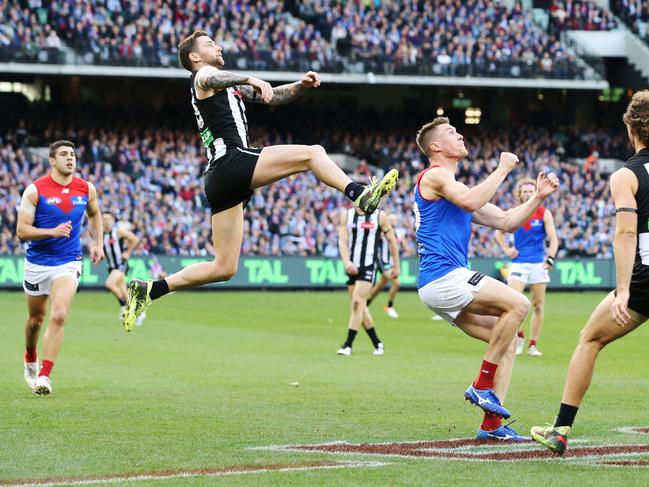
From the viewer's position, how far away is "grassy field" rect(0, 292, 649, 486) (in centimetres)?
835

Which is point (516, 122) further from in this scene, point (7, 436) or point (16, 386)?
point (7, 436)

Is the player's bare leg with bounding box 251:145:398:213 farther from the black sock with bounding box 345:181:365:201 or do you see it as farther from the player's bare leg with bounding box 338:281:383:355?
the player's bare leg with bounding box 338:281:383:355

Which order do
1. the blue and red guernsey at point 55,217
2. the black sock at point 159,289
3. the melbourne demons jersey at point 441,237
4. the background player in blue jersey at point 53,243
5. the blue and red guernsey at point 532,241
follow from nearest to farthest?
the melbourne demons jersey at point 441,237 → the black sock at point 159,289 → the background player in blue jersey at point 53,243 → the blue and red guernsey at point 55,217 → the blue and red guernsey at point 532,241

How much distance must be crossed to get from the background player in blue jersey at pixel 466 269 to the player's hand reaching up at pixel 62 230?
14.5ft

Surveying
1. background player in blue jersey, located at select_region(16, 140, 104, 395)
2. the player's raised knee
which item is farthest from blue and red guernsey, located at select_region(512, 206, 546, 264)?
the player's raised knee

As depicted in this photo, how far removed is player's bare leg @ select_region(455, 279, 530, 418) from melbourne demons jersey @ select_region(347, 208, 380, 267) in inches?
356

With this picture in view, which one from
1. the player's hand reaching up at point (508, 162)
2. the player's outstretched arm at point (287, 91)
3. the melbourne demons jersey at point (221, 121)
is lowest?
the player's hand reaching up at point (508, 162)

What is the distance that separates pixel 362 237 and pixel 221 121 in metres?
8.78

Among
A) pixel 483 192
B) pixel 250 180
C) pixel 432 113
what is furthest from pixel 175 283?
pixel 432 113

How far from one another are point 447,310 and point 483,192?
41.3 inches

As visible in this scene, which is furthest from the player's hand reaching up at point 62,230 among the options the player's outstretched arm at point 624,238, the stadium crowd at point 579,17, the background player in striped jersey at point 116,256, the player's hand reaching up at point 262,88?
the stadium crowd at point 579,17

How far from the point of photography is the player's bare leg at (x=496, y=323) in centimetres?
959

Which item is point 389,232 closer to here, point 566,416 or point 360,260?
point 360,260

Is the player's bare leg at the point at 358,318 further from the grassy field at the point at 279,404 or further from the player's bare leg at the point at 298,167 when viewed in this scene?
the player's bare leg at the point at 298,167
